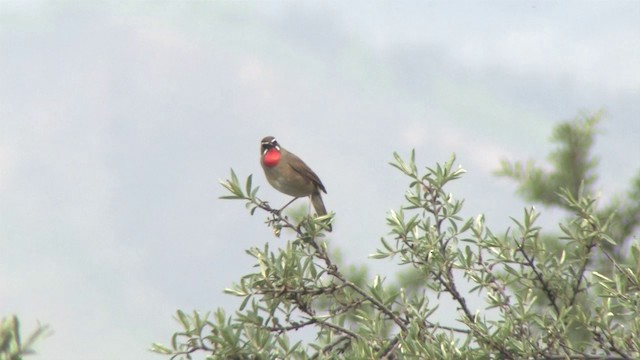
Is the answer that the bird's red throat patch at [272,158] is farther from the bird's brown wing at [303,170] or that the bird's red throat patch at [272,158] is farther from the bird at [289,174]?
the bird's brown wing at [303,170]

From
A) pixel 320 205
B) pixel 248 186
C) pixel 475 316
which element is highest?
pixel 320 205

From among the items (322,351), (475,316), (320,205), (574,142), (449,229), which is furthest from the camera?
(574,142)

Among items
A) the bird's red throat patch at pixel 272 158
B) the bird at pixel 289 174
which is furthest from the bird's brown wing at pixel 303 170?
the bird's red throat patch at pixel 272 158

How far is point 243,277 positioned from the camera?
5664 millimetres

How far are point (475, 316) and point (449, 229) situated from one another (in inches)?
26.8

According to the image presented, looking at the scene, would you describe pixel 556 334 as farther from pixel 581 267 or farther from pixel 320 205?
pixel 320 205

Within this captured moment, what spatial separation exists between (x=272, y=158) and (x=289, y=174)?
0.26 meters

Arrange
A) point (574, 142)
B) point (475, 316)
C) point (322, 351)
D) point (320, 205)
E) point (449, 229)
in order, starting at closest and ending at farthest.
Result: point (322, 351), point (475, 316), point (449, 229), point (320, 205), point (574, 142)

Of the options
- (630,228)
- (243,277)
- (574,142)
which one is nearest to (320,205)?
(243,277)

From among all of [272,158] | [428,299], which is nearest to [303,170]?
[272,158]

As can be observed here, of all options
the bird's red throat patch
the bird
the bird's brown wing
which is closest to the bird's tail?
the bird

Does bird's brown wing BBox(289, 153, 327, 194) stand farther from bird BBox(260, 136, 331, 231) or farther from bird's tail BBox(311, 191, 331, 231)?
bird's tail BBox(311, 191, 331, 231)

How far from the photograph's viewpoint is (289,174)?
8.96 m

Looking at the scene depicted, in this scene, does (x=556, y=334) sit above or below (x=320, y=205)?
below
